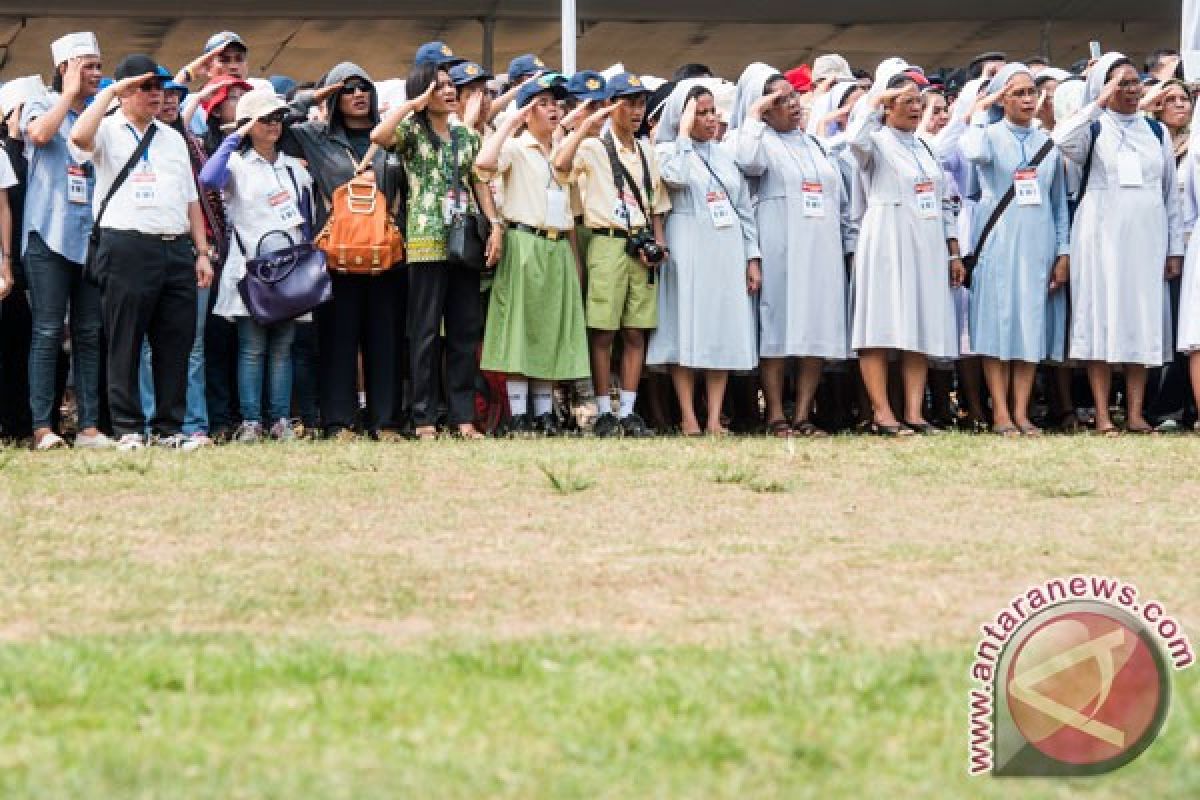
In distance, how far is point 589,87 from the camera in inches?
449

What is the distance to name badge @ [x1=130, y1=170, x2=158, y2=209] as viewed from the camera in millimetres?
10164

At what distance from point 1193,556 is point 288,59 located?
1137 centimetres

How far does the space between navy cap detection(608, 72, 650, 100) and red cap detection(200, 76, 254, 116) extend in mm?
1892

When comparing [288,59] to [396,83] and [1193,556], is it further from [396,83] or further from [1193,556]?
[1193,556]

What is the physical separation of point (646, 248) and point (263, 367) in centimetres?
210

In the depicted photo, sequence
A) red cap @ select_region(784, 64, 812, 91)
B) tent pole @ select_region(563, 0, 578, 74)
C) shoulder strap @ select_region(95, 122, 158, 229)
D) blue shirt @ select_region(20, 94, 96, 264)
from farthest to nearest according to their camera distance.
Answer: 1. tent pole @ select_region(563, 0, 578, 74)
2. red cap @ select_region(784, 64, 812, 91)
3. blue shirt @ select_region(20, 94, 96, 264)
4. shoulder strap @ select_region(95, 122, 158, 229)

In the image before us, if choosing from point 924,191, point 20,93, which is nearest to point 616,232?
point 924,191

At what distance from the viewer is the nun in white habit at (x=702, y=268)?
11648mm

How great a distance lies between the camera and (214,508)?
805 cm

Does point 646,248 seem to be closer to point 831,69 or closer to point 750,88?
point 750,88

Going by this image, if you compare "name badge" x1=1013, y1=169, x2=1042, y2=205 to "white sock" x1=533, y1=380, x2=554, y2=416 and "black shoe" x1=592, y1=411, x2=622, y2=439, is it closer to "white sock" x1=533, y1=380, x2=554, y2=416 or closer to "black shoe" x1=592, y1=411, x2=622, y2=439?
"black shoe" x1=592, y1=411, x2=622, y2=439

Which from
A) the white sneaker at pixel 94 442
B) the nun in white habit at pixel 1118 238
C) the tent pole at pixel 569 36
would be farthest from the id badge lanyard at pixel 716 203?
the white sneaker at pixel 94 442

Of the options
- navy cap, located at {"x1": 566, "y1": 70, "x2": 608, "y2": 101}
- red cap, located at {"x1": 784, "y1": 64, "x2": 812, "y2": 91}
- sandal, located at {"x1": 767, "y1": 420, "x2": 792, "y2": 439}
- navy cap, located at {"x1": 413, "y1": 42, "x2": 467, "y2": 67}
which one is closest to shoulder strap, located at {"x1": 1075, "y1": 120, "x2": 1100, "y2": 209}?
sandal, located at {"x1": 767, "y1": 420, "x2": 792, "y2": 439}

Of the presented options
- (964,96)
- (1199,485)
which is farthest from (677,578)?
(964,96)
